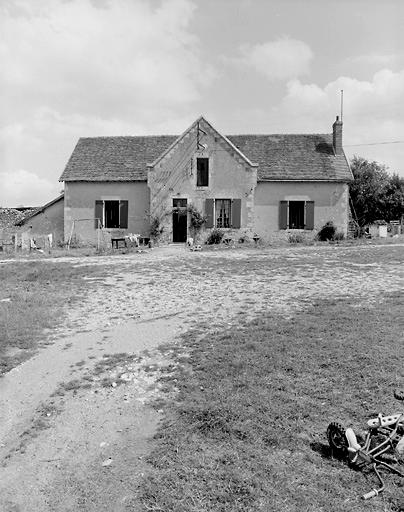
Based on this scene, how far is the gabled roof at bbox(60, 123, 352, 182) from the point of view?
2745 centimetres

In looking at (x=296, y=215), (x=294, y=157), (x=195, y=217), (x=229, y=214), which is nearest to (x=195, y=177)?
(x=195, y=217)

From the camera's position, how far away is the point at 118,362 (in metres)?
7.53

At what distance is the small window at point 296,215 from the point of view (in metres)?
27.6

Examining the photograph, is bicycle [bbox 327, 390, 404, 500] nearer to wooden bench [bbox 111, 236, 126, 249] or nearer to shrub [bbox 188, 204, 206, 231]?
wooden bench [bbox 111, 236, 126, 249]

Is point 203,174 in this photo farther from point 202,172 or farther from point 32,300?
point 32,300

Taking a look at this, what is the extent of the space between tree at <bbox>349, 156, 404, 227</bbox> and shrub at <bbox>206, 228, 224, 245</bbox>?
20404mm

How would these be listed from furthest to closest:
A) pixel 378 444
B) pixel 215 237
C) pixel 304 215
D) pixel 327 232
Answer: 1. pixel 304 215
2. pixel 327 232
3. pixel 215 237
4. pixel 378 444

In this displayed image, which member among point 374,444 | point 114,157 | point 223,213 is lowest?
point 374,444

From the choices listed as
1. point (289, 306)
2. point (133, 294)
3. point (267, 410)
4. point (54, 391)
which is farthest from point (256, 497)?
point (133, 294)

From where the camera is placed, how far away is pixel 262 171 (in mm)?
27688

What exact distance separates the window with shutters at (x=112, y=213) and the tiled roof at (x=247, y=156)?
1387 mm

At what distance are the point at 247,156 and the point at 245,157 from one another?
6.22 feet

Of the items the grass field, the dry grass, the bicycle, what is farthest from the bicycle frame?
the dry grass

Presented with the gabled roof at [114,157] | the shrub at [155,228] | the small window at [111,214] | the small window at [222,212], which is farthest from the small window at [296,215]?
the small window at [111,214]
